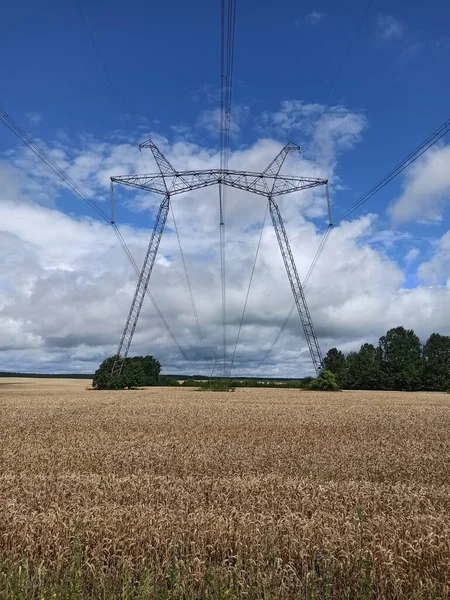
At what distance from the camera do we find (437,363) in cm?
15188

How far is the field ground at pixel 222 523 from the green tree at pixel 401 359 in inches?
5576

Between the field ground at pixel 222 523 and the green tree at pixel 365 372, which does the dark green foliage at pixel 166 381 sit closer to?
the green tree at pixel 365 372

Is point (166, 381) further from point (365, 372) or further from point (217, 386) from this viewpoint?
point (217, 386)

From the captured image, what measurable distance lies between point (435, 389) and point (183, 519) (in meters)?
153

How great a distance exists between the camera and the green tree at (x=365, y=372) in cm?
→ 15662

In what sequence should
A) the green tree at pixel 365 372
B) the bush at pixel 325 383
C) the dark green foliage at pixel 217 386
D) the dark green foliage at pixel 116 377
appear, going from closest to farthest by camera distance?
the dark green foliage at pixel 217 386
the bush at pixel 325 383
the dark green foliage at pixel 116 377
the green tree at pixel 365 372

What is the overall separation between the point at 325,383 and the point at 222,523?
98958 mm

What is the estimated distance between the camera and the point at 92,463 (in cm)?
1623

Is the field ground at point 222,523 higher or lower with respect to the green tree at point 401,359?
lower

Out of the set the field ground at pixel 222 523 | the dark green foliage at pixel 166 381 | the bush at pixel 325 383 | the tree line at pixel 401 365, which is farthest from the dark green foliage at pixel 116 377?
the field ground at pixel 222 523

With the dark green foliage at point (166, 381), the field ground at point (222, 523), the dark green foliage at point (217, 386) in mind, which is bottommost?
the field ground at point (222, 523)

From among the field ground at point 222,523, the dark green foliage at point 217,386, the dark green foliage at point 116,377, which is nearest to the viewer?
the field ground at point 222,523

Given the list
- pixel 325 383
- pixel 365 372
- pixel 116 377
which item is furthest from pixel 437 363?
pixel 116 377

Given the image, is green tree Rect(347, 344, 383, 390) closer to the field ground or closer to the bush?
the bush
